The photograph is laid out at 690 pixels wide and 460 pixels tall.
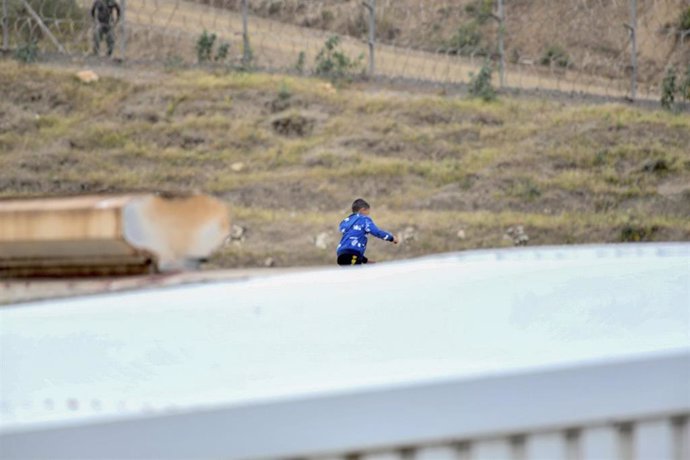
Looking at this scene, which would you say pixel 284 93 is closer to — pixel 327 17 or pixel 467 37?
pixel 467 37

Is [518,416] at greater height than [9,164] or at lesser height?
greater

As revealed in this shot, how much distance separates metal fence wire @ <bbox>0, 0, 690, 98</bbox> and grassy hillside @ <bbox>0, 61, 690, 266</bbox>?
391cm

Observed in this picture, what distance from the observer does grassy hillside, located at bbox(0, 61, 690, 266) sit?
2083 cm

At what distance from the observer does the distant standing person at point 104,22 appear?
30.0m

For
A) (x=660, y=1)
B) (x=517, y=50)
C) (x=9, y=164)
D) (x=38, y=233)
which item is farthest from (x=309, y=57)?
(x=38, y=233)

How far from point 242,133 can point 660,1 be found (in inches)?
850

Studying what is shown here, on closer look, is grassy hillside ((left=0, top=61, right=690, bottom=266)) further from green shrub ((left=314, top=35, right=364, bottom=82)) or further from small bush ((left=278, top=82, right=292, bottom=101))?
green shrub ((left=314, top=35, right=364, bottom=82))

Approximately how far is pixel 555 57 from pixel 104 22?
1511 centimetres

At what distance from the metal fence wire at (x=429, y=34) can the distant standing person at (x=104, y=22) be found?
27.4 inches

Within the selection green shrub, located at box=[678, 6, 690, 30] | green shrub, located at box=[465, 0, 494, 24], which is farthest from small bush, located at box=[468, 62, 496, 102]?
green shrub, located at box=[465, 0, 494, 24]

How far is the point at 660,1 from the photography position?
43219 millimetres

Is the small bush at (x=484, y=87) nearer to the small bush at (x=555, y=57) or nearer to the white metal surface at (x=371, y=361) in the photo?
the small bush at (x=555, y=57)

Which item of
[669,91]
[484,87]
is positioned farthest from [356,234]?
[669,91]

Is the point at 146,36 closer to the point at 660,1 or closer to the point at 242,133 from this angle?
the point at 242,133
